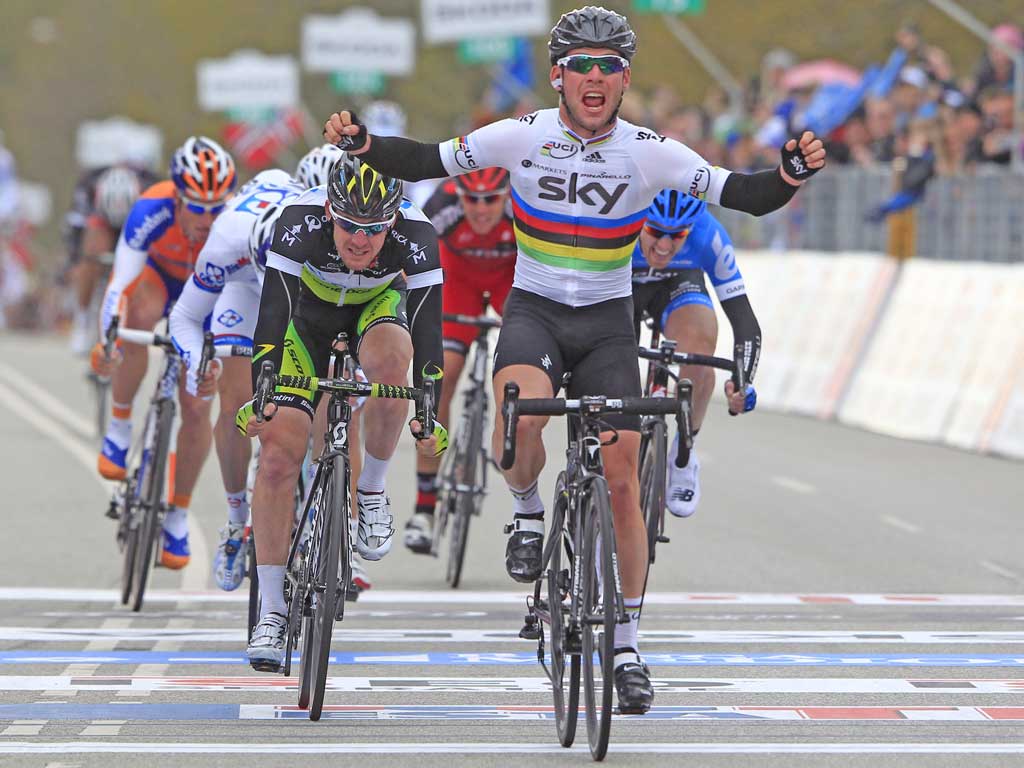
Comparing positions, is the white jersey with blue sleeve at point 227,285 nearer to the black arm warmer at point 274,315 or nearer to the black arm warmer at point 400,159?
the black arm warmer at point 274,315

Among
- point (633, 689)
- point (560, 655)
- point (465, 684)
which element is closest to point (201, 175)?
point (465, 684)

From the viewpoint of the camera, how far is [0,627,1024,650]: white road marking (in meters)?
10.1

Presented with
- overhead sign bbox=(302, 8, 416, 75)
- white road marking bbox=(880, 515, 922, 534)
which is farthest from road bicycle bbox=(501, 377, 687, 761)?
overhead sign bbox=(302, 8, 416, 75)

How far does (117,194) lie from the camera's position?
19984 millimetres

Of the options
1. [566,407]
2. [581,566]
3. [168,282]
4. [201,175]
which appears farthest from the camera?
[168,282]

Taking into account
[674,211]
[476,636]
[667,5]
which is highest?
[674,211]

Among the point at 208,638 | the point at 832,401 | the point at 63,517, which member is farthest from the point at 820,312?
the point at 208,638

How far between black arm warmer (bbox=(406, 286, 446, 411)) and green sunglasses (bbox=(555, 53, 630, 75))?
1044 millimetres

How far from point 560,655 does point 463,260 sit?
17.3ft

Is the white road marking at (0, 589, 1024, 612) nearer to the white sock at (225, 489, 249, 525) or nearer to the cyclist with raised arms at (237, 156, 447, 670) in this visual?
the white sock at (225, 489, 249, 525)

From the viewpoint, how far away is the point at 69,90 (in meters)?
128

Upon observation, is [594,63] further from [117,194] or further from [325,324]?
[117,194]

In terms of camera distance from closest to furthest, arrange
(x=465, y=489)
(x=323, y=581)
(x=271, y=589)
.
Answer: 1. (x=323, y=581)
2. (x=271, y=589)
3. (x=465, y=489)

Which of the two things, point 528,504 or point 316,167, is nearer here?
point 528,504
